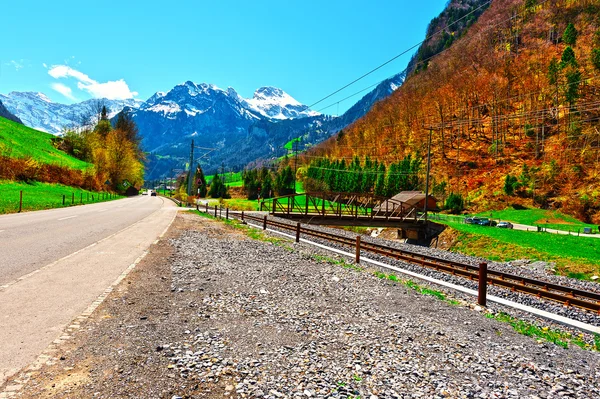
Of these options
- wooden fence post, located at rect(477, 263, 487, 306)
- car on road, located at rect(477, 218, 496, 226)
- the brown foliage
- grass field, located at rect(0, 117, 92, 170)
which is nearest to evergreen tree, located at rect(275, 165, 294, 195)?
the brown foliage

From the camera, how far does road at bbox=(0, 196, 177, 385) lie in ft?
17.4

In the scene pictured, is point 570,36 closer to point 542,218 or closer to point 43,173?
Result: point 542,218

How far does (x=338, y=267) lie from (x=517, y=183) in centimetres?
7184

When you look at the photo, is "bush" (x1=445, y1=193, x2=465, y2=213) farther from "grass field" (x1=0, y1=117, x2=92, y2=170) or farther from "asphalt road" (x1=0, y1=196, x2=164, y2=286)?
"grass field" (x1=0, y1=117, x2=92, y2=170)

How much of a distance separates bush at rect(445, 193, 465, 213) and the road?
7199cm

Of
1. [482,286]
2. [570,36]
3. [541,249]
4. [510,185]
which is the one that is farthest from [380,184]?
[482,286]

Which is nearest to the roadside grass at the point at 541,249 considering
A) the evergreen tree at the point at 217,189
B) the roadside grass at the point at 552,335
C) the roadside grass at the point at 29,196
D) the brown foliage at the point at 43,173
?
the roadside grass at the point at 552,335

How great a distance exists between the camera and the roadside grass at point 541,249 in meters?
21.1

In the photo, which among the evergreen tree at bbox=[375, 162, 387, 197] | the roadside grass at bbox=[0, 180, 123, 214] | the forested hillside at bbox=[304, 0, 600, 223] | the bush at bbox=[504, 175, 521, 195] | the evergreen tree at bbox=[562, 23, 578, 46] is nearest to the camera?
the roadside grass at bbox=[0, 180, 123, 214]

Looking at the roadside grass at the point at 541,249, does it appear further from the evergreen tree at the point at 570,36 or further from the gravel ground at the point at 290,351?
the evergreen tree at the point at 570,36

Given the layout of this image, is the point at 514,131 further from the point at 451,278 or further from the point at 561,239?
the point at 451,278

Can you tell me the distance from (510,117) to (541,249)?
3426 centimetres

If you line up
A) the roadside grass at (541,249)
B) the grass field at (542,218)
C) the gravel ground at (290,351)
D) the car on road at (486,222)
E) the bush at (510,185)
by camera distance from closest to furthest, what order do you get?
the gravel ground at (290,351) < the roadside grass at (541,249) < the grass field at (542,218) < the car on road at (486,222) < the bush at (510,185)

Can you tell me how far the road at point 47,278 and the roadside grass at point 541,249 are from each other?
83.9 ft
